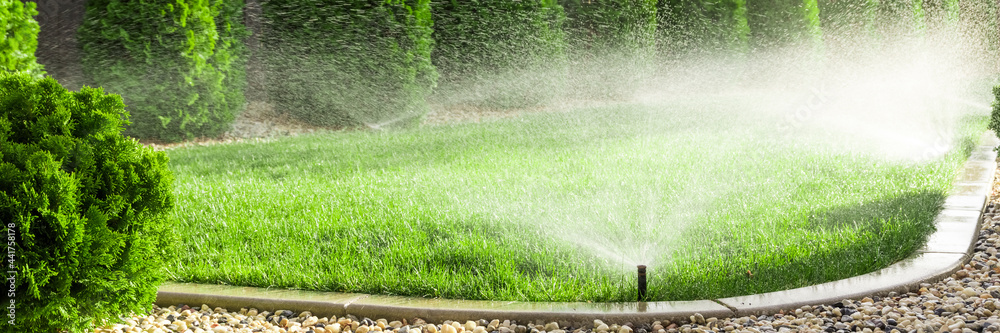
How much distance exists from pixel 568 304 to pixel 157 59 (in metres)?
7.71

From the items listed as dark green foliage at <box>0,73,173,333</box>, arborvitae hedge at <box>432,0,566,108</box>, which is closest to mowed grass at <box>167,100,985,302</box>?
dark green foliage at <box>0,73,173,333</box>

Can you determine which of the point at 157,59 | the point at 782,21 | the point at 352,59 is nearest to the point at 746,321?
the point at 157,59

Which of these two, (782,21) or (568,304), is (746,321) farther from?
(782,21)

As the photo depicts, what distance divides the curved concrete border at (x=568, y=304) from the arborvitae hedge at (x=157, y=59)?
638 centimetres

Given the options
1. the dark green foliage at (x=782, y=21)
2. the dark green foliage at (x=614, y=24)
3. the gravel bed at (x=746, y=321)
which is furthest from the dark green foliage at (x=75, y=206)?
the dark green foliage at (x=782, y=21)

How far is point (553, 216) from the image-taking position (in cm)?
463

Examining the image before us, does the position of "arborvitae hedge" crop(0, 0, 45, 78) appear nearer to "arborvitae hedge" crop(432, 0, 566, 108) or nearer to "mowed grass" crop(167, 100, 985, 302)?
"mowed grass" crop(167, 100, 985, 302)

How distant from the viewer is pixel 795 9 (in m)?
15.5

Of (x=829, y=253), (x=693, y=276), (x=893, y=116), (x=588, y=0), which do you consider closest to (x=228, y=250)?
(x=693, y=276)

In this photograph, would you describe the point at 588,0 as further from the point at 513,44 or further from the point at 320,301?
the point at 320,301

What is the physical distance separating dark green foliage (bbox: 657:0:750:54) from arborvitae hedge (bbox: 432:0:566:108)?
3.22m

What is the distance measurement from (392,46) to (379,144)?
9.15 ft

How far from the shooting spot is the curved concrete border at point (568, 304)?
3.06 meters

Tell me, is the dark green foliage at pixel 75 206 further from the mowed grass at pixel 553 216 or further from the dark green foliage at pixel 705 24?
the dark green foliage at pixel 705 24
